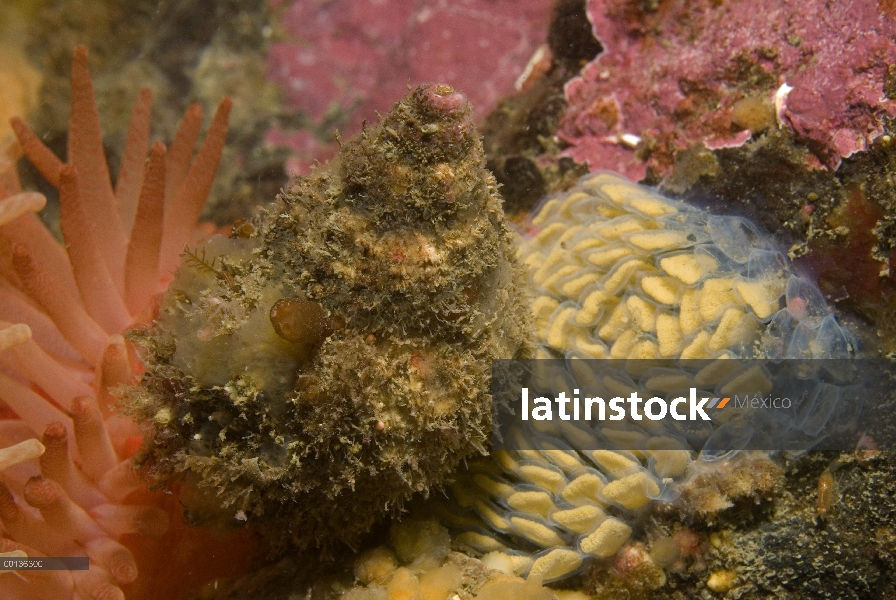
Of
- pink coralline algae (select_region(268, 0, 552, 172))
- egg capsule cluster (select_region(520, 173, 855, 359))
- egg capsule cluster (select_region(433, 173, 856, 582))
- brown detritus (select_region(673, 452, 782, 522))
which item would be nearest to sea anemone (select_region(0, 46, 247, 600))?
egg capsule cluster (select_region(433, 173, 856, 582))

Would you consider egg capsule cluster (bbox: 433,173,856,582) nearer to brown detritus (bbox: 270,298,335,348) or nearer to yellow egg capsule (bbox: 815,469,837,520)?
yellow egg capsule (bbox: 815,469,837,520)

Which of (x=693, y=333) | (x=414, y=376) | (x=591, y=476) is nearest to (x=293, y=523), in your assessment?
(x=414, y=376)

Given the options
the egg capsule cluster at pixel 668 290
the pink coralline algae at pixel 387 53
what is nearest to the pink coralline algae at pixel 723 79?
the egg capsule cluster at pixel 668 290

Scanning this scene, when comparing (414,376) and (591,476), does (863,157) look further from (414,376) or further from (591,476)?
(414,376)

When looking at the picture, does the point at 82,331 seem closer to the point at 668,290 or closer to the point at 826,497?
the point at 668,290

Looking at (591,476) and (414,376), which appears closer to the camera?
(414,376)

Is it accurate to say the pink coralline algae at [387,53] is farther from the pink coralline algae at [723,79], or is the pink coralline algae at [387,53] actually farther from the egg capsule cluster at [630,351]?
the egg capsule cluster at [630,351]

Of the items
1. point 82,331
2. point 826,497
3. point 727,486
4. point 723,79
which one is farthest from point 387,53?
point 826,497
